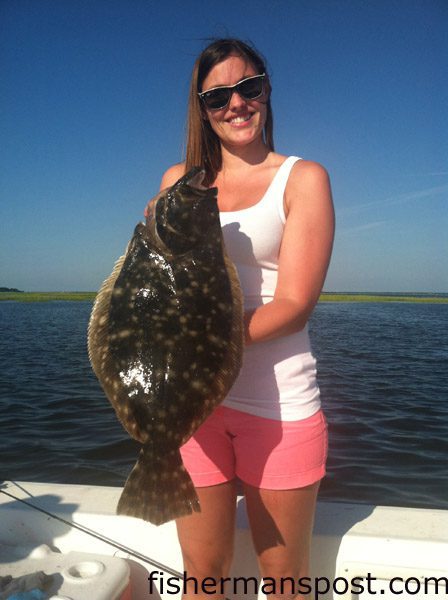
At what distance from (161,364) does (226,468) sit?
0.67 meters

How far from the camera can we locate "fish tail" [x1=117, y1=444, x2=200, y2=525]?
6.66 ft

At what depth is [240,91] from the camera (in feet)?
8.09

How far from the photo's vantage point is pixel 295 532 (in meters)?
2.28

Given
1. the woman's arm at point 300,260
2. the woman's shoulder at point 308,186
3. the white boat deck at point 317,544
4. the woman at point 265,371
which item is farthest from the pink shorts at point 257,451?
the woman's shoulder at point 308,186

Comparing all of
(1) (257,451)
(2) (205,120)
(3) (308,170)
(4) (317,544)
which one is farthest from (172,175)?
(4) (317,544)

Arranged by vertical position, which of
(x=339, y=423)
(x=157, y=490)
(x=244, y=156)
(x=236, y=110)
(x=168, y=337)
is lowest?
(x=339, y=423)

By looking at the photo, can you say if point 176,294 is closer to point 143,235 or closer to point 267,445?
point 143,235

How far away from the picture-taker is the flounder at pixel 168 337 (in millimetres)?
2039

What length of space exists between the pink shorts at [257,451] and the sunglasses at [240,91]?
4.67ft

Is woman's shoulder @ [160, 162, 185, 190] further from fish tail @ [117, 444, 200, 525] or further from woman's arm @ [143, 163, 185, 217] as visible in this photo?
fish tail @ [117, 444, 200, 525]

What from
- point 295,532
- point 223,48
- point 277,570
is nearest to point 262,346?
point 295,532

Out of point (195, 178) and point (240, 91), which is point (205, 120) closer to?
point (240, 91)

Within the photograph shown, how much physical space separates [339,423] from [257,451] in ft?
26.6

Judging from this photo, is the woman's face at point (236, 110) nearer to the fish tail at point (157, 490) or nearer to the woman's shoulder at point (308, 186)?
the woman's shoulder at point (308, 186)
